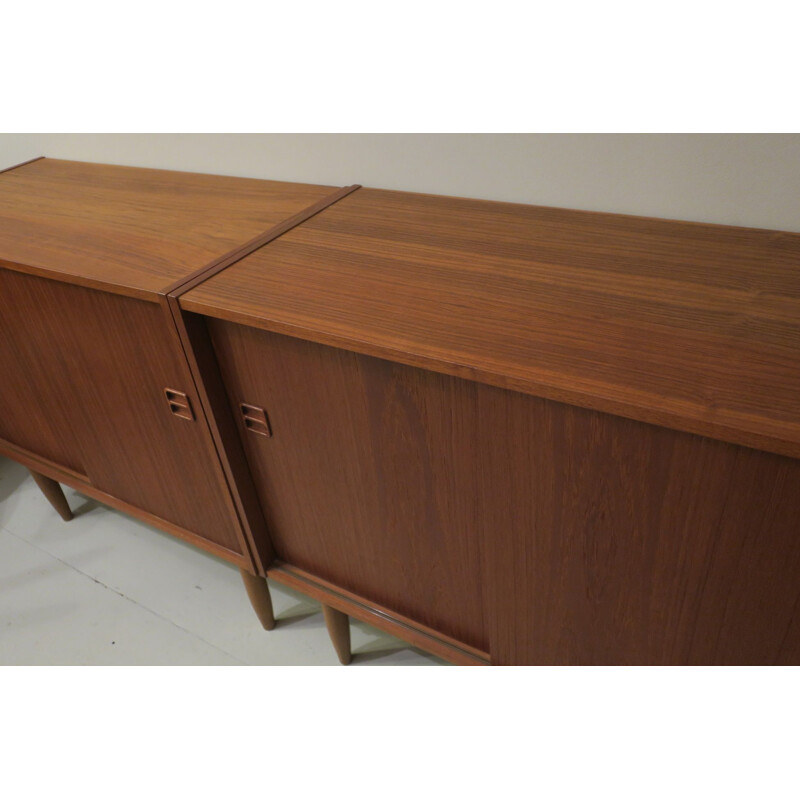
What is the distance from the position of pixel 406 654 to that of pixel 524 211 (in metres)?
0.87

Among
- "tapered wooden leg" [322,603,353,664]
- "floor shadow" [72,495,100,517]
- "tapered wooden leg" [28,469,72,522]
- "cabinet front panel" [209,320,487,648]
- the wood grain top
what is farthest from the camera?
"floor shadow" [72,495,100,517]

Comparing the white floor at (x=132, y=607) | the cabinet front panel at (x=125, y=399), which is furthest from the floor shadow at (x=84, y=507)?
the cabinet front panel at (x=125, y=399)

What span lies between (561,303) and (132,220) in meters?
0.78

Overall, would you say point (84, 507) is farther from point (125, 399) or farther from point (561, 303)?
point (561, 303)

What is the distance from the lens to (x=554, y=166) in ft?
3.37

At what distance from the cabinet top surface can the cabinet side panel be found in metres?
0.56

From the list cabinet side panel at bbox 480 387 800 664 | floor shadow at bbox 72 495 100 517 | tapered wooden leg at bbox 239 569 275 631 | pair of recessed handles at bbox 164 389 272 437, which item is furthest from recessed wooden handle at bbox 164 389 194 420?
floor shadow at bbox 72 495 100 517

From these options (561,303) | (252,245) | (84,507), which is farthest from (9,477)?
(561,303)

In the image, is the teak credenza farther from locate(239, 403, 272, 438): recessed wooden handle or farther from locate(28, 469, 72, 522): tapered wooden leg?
locate(28, 469, 72, 522): tapered wooden leg

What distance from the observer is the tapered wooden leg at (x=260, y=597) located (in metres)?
1.36

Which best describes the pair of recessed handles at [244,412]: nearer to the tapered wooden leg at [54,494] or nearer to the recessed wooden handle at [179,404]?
the recessed wooden handle at [179,404]

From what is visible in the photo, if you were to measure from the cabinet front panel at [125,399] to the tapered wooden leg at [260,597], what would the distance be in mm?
98

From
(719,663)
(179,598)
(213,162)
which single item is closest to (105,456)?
(179,598)

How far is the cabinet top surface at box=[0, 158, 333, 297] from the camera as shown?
1061 millimetres
